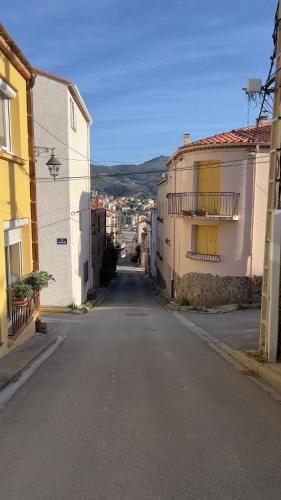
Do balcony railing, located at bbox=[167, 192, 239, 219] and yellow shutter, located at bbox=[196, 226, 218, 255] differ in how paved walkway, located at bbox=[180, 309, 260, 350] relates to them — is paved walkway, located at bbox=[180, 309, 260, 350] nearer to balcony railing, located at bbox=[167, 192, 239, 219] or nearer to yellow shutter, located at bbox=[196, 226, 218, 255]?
yellow shutter, located at bbox=[196, 226, 218, 255]

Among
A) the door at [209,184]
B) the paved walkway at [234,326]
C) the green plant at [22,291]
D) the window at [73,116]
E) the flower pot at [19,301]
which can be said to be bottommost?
the paved walkway at [234,326]

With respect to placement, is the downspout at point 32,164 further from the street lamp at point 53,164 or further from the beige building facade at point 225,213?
the beige building facade at point 225,213

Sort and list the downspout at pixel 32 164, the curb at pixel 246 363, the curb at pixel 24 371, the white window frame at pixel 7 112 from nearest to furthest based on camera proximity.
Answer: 1. the curb at pixel 24 371
2. the curb at pixel 246 363
3. the white window frame at pixel 7 112
4. the downspout at pixel 32 164

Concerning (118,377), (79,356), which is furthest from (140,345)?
(118,377)

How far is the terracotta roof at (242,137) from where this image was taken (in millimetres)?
17781

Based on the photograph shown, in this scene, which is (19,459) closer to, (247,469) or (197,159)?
(247,469)

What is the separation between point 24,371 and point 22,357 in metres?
0.77

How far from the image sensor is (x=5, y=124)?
28.5 feet

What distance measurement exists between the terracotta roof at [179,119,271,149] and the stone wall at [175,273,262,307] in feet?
18.5

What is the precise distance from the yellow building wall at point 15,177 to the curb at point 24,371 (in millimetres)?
686

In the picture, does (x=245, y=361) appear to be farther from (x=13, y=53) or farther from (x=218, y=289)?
(x=218, y=289)

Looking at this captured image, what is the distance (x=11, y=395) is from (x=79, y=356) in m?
2.96

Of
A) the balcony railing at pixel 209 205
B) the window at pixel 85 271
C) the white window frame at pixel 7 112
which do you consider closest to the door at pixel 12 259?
the white window frame at pixel 7 112

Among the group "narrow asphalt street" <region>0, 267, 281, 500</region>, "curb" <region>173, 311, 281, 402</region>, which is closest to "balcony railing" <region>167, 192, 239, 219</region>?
"curb" <region>173, 311, 281, 402</region>
